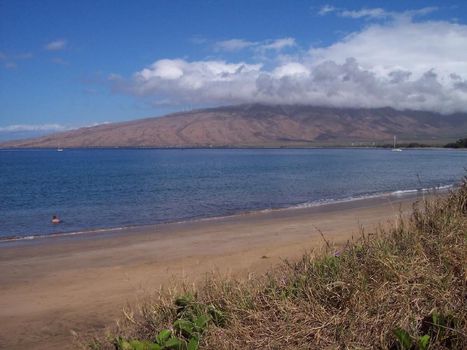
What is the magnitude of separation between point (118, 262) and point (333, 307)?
8.17 metres

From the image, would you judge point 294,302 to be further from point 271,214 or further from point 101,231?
point 271,214

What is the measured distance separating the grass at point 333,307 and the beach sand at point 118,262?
671mm

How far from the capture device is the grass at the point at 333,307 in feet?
10.7

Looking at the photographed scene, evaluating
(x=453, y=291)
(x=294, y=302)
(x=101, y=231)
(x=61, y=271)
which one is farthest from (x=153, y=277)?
(x=101, y=231)

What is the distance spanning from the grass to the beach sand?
2.20ft

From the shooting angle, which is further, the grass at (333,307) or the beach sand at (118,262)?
the beach sand at (118,262)

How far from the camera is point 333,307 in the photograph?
11.7 feet

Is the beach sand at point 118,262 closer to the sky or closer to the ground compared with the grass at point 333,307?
closer to the ground

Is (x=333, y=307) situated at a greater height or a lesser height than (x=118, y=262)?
greater

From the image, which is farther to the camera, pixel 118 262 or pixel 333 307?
pixel 118 262

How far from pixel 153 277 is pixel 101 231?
28.3 ft

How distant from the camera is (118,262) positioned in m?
11.0

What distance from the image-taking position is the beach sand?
6676mm

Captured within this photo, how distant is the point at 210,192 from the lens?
32.4 meters
